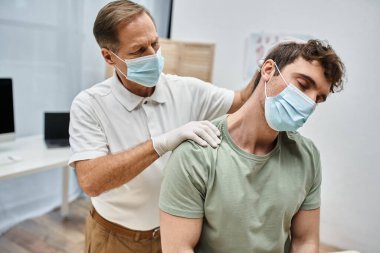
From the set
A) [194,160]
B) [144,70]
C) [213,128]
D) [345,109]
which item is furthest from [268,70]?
[345,109]

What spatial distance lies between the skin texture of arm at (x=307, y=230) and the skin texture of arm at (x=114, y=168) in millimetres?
538

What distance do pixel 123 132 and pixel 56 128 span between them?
1684 mm

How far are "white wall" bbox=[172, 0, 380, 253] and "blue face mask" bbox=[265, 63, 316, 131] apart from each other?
1.74 m

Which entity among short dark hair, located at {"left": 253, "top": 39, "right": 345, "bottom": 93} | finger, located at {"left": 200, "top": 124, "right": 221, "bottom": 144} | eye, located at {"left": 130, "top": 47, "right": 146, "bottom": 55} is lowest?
finger, located at {"left": 200, "top": 124, "right": 221, "bottom": 144}

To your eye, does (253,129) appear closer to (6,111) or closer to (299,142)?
(299,142)

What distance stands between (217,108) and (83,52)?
6.76 ft

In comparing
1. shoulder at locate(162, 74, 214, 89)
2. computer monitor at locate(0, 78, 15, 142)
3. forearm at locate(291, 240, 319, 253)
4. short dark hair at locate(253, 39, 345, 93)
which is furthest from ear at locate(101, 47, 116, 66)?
computer monitor at locate(0, 78, 15, 142)

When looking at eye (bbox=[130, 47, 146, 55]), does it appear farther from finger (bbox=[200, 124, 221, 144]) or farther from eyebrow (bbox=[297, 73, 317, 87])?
eyebrow (bbox=[297, 73, 317, 87])

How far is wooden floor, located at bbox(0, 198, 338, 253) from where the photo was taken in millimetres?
2553

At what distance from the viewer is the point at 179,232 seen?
99cm

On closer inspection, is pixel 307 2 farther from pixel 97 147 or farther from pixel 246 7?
pixel 97 147

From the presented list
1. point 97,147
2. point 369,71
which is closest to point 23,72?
point 97,147

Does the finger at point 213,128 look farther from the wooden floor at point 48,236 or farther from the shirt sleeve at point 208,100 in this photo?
the wooden floor at point 48,236

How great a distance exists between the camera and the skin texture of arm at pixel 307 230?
1.14 metres
